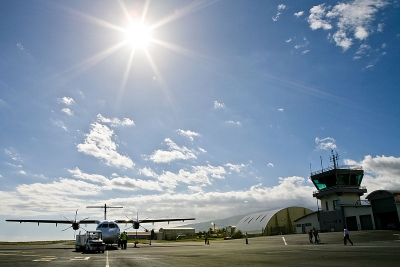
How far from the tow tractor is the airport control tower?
179 feet

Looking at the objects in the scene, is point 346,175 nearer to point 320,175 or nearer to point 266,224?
point 320,175

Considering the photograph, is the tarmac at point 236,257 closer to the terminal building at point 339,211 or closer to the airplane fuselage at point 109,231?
the airplane fuselage at point 109,231

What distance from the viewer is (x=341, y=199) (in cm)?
6925

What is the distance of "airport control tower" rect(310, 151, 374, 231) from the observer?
2530 inches

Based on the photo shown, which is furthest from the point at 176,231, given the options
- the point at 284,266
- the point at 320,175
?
the point at 284,266

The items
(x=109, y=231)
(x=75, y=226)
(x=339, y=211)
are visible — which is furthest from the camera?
(x=339, y=211)

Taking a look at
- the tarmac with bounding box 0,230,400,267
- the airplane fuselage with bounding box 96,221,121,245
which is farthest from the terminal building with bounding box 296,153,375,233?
the airplane fuselage with bounding box 96,221,121,245

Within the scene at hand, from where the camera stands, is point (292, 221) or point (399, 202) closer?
point (399, 202)

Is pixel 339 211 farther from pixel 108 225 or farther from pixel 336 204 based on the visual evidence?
pixel 108 225

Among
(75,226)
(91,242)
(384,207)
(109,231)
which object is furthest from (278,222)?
(91,242)

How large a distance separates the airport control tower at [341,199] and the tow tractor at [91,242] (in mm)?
54415

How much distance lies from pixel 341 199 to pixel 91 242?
195ft

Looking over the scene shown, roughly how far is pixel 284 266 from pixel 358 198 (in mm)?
67877

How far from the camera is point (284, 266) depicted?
13852 millimetres
